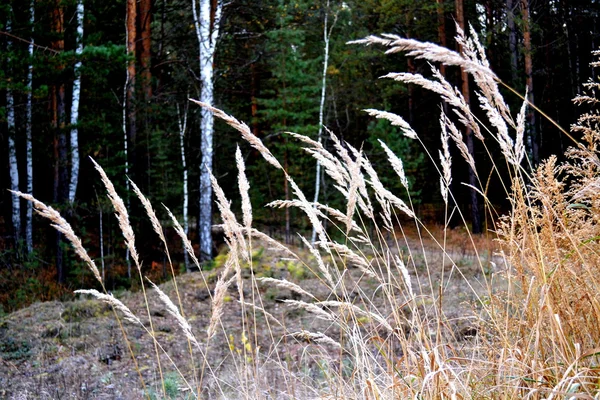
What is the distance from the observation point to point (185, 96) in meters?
18.7

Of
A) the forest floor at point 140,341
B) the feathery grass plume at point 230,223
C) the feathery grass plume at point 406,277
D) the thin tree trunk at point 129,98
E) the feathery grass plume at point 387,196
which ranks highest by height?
the thin tree trunk at point 129,98

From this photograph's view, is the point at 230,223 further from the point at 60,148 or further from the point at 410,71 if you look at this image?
the point at 410,71

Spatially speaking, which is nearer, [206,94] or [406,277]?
[406,277]

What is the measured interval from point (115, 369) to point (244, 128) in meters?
5.02

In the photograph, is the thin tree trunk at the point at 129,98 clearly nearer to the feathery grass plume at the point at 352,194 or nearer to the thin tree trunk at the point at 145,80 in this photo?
the thin tree trunk at the point at 145,80

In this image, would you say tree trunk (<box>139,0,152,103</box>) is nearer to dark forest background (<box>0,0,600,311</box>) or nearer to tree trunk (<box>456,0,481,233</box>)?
dark forest background (<box>0,0,600,311</box>)

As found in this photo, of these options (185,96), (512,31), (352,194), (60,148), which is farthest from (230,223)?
(512,31)

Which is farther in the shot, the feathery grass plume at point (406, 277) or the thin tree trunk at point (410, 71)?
the thin tree trunk at point (410, 71)

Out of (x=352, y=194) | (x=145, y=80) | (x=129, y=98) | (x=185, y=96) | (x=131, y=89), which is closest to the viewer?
(x=352, y=194)

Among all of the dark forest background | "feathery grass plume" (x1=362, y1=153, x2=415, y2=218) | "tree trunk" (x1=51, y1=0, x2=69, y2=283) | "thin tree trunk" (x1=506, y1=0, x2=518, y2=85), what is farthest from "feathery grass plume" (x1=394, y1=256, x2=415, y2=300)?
"thin tree trunk" (x1=506, y1=0, x2=518, y2=85)

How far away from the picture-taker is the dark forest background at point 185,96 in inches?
520

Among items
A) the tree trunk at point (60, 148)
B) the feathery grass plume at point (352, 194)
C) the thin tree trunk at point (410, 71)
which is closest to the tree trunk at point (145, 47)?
the tree trunk at point (60, 148)

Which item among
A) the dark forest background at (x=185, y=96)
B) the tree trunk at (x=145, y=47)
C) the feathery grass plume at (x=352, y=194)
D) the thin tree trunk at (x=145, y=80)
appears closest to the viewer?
the feathery grass plume at (x=352, y=194)

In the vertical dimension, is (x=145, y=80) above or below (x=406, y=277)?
above
